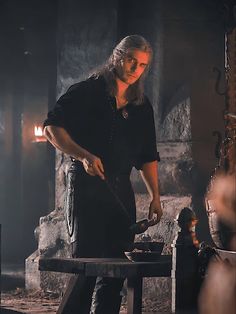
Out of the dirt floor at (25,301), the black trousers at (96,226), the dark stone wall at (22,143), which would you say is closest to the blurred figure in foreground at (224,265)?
the black trousers at (96,226)

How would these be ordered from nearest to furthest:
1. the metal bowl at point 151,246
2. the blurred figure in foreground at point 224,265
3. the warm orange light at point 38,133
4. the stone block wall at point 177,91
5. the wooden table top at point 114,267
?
1. the blurred figure in foreground at point 224,265
2. the wooden table top at point 114,267
3. the metal bowl at point 151,246
4. the stone block wall at point 177,91
5. the warm orange light at point 38,133

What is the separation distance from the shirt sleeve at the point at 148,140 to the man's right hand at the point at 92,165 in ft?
2.24

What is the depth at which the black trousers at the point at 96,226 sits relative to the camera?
17.6ft

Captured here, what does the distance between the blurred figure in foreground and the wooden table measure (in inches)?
29.3

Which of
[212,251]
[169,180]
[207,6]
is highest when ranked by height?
[207,6]

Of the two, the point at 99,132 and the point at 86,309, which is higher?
the point at 99,132

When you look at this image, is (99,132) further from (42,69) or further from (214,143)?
(42,69)

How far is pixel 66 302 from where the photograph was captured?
17.1 feet

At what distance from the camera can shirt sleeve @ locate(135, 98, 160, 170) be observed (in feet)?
18.7

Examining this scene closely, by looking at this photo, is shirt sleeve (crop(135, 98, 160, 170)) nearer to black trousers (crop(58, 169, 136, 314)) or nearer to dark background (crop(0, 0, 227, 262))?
black trousers (crop(58, 169, 136, 314))

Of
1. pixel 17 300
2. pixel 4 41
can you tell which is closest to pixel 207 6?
pixel 17 300

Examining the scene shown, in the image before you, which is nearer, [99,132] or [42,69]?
[99,132]

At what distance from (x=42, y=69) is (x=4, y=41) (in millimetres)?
748

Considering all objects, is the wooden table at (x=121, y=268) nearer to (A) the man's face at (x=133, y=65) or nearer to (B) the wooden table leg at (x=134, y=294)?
(B) the wooden table leg at (x=134, y=294)
